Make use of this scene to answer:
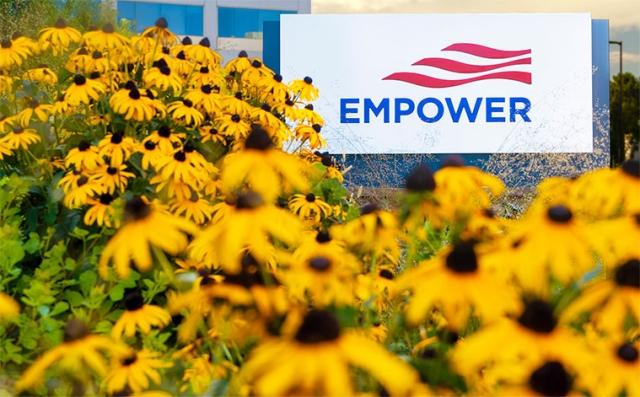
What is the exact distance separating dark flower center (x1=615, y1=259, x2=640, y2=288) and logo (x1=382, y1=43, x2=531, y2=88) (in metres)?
12.8

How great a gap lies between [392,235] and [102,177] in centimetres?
164

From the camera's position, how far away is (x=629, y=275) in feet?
4.85

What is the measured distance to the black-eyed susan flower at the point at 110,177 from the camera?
3424 mm

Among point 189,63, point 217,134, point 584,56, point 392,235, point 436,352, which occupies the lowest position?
point 436,352

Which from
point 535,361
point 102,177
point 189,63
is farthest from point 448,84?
point 535,361

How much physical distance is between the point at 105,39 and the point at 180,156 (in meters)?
1.35

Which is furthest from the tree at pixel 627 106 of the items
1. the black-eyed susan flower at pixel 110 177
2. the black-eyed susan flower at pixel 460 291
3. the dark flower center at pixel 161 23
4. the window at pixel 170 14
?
the black-eyed susan flower at pixel 460 291

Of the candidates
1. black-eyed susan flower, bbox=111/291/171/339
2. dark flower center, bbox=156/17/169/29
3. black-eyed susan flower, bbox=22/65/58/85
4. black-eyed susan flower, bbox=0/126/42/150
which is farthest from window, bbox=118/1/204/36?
black-eyed susan flower, bbox=111/291/171/339

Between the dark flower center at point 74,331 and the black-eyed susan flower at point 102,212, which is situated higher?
the black-eyed susan flower at point 102,212

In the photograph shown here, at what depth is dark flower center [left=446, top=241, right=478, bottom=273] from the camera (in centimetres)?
138

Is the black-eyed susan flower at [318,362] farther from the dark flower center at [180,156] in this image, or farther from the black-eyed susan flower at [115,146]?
the black-eyed susan flower at [115,146]

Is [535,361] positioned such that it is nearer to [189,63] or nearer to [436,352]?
[436,352]

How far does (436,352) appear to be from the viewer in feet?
5.37

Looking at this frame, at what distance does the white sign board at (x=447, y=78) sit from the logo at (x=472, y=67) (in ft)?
0.05
